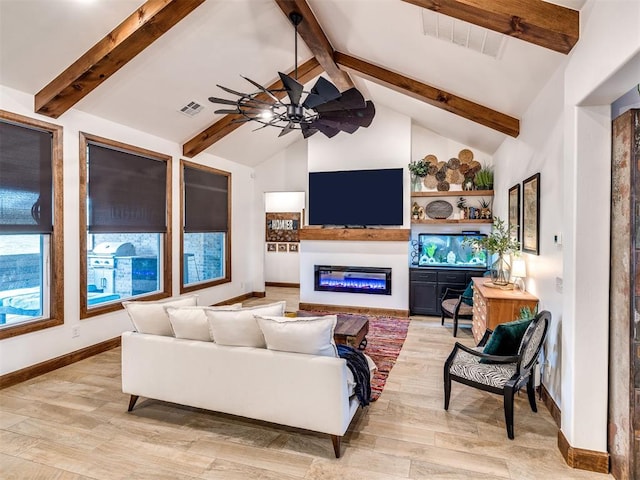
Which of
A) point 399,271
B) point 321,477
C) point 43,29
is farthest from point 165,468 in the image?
point 399,271

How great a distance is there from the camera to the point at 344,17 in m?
3.46

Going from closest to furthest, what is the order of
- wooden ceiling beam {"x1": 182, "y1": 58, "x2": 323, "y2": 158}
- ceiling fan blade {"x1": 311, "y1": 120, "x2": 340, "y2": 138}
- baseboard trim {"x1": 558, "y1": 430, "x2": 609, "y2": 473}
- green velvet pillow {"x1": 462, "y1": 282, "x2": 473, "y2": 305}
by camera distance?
baseboard trim {"x1": 558, "y1": 430, "x2": 609, "y2": 473}, ceiling fan blade {"x1": 311, "y1": 120, "x2": 340, "y2": 138}, green velvet pillow {"x1": 462, "y1": 282, "x2": 473, "y2": 305}, wooden ceiling beam {"x1": 182, "y1": 58, "x2": 323, "y2": 158}

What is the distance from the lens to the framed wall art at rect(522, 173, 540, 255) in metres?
3.39

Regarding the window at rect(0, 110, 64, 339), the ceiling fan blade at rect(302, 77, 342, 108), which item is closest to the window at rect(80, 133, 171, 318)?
the window at rect(0, 110, 64, 339)

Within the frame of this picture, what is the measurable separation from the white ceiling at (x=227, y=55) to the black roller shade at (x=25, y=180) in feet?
1.59

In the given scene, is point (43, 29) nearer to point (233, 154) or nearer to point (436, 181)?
point (233, 154)

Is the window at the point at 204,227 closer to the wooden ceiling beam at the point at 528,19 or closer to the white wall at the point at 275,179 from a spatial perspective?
the white wall at the point at 275,179

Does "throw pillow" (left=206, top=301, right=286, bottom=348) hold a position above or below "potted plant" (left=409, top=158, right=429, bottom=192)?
below

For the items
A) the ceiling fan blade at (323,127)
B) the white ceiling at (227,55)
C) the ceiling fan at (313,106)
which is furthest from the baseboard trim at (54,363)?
the ceiling fan blade at (323,127)

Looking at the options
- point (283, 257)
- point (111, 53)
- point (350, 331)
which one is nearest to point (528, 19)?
point (350, 331)

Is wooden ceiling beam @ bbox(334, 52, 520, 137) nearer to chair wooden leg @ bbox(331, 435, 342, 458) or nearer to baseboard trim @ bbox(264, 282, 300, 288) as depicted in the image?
chair wooden leg @ bbox(331, 435, 342, 458)

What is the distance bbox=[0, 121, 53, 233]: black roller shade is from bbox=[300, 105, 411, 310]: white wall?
391 centimetres

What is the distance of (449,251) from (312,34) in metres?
4.11

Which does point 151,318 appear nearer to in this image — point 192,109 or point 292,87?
point 292,87
